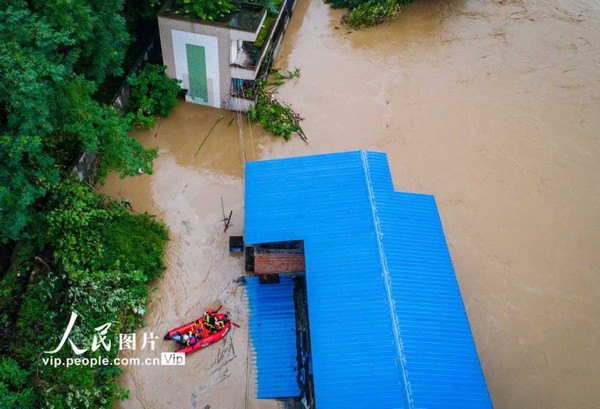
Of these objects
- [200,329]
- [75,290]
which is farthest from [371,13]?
[75,290]

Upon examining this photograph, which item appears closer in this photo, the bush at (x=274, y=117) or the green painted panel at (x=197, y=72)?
the green painted panel at (x=197, y=72)

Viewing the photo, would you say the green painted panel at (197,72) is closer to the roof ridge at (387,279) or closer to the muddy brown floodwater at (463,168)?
the muddy brown floodwater at (463,168)

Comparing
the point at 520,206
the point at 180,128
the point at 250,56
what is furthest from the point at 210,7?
the point at 520,206

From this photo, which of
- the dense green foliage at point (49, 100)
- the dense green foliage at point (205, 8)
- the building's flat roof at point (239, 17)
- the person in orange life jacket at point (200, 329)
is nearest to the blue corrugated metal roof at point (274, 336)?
the person in orange life jacket at point (200, 329)

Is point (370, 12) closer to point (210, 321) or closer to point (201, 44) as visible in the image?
point (201, 44)

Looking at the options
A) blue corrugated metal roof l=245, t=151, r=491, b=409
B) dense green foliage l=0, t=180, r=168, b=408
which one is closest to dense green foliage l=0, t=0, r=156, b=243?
dense green foliage l=0, t=180, r=168, b=408

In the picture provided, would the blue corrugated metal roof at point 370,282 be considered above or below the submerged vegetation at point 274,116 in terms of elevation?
above

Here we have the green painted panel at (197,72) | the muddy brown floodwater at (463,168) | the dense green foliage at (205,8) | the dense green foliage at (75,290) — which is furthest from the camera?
the green painted panel at (197,72)
